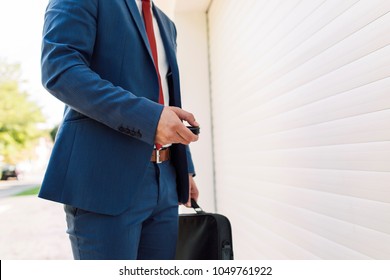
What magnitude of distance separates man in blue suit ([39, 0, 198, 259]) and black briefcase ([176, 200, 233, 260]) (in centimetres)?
30

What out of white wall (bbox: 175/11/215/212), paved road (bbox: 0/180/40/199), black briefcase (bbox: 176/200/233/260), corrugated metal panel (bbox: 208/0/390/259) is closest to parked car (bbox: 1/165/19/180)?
paved road (bbox: 0/180/40/199)

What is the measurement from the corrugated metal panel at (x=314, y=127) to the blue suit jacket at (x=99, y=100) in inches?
26.8

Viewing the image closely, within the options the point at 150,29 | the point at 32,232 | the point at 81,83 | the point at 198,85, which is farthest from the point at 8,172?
the point at 81,83

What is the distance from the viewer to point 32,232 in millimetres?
5781

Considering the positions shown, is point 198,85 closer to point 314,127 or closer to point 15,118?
point 314,127

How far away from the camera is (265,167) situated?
2221 mm

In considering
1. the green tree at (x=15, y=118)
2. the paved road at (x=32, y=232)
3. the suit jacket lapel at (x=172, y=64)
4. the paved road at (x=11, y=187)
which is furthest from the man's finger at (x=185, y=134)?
the green tree at (x=15, y=118)

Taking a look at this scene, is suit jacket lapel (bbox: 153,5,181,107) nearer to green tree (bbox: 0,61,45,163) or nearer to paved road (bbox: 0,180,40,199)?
paved road (bbox: 0,180,40,199)

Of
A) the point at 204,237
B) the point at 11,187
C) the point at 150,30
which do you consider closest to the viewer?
the point at 150,30

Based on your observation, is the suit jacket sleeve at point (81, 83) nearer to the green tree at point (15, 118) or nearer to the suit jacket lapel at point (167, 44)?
the suit jacket lapel at point (167, 44)

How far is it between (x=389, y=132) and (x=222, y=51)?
8.84 feet

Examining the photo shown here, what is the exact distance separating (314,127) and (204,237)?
68 centimetres
